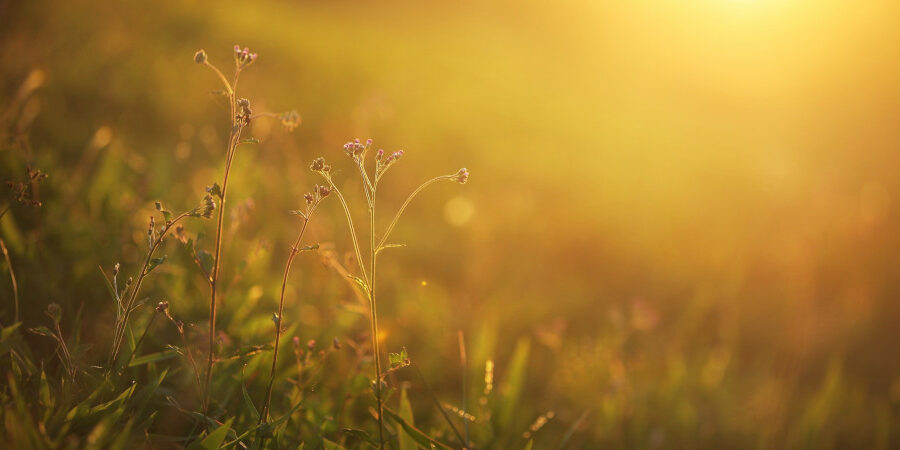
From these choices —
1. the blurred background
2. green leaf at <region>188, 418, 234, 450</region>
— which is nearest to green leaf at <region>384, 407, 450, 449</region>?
green leaf at <region>188, 418, 234, 450</region>

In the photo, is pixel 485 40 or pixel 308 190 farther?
pixel 485 40

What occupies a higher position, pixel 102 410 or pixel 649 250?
pixel 102 410

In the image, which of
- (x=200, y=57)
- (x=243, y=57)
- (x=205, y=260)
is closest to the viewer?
(x=200, y=57)

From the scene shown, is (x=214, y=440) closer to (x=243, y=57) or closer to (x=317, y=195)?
(x=317, y=195)

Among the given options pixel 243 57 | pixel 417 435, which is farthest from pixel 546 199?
pixel 243 57

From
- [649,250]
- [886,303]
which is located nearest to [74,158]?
[649,250]

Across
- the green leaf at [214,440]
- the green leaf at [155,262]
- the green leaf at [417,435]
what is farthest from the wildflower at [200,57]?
the green leaf at [417,435]

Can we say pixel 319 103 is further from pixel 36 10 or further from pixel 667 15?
pixel 667 15

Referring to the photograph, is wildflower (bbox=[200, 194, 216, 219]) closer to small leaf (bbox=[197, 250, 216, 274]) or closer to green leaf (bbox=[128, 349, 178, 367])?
small leaf (bbox=[197, 250, 216, 274])
